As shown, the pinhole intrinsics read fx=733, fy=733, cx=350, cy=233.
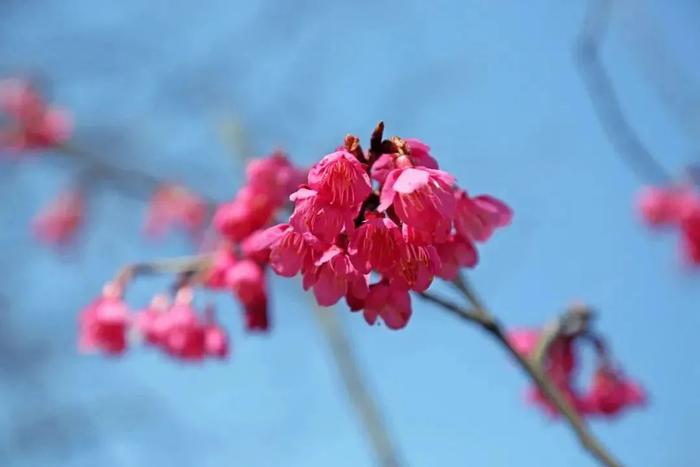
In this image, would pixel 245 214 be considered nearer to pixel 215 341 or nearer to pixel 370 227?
pixel 215 341

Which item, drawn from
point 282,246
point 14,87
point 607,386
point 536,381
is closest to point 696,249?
point 607,386

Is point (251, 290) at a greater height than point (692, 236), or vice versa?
point (692, 236)

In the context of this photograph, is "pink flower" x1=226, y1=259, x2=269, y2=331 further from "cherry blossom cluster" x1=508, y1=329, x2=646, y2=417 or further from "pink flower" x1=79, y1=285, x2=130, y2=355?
"cherry blossom cluster" x1=508, y1=329, x2=646, y2=417

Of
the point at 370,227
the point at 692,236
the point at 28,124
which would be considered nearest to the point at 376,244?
the point at 370,227

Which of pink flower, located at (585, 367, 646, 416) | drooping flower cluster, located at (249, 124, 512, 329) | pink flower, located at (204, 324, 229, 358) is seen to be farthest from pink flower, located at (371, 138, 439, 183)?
pink flower, located at (585, 367, 646, 416)

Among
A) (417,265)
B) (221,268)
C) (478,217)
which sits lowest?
(417,265)

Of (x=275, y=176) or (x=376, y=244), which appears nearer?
(x=376, y=244)

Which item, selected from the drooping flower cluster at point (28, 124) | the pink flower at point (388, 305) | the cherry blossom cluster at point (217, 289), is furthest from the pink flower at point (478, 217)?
the drooping flower cluster at point (28, 124)

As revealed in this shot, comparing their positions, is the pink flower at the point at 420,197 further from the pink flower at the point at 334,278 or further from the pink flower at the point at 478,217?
the pink flower at the point at 478,217
